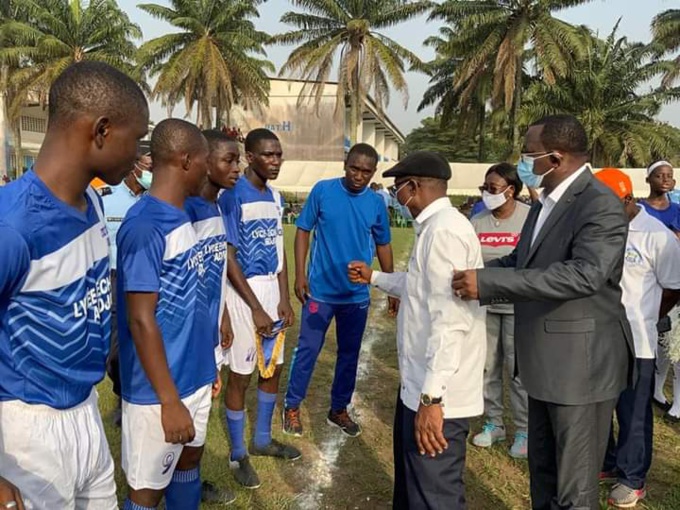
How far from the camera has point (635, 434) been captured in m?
3.54

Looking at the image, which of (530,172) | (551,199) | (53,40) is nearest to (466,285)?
(551,199)

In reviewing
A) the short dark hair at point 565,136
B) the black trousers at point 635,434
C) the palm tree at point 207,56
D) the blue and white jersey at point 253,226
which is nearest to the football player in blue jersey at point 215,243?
the blue and white jersey at point 253,226

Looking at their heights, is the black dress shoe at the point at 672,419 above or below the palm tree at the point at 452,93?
below

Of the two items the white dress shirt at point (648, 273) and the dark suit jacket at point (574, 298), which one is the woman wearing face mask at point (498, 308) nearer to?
the white dress shirt at point (648, 273)

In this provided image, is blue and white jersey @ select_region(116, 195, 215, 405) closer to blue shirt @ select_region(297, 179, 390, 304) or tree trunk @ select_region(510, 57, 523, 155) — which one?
blue shirt @ select_region(297, 179, 390, 304)

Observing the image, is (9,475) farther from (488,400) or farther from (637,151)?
(637,151)

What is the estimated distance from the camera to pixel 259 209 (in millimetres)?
3959

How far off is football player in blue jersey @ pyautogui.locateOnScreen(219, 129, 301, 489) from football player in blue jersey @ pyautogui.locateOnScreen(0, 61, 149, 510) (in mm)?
1869

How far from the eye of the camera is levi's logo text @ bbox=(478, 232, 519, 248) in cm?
443

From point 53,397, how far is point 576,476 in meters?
2.22

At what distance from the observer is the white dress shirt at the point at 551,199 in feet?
8.72

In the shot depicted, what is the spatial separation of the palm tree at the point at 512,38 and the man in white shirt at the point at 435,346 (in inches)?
1073

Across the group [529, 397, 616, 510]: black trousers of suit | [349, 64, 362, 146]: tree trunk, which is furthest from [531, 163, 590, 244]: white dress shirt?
[349, 64, 362, 146]: tree trunk

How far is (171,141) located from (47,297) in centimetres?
100
